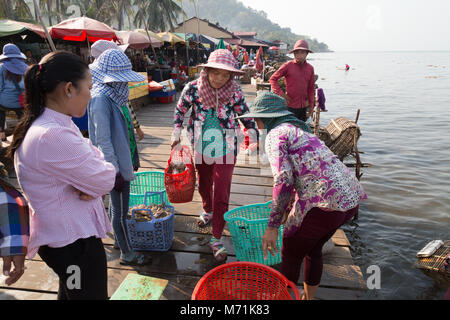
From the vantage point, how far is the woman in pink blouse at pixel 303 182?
196cm

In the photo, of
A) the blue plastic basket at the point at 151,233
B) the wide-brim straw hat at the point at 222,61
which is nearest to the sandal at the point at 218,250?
the blue plastic basket at the point at 151,233

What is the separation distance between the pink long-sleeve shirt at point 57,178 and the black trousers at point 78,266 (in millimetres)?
67

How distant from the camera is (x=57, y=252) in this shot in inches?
61.7

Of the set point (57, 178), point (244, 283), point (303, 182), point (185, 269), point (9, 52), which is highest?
point (9, 52)

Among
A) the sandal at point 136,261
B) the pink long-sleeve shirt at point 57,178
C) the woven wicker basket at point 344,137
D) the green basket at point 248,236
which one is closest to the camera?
the pink long-sleeve shirt at point 57,178

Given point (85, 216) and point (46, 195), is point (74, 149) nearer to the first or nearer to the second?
point (46, 195)

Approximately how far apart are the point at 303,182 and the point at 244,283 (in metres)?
0.95

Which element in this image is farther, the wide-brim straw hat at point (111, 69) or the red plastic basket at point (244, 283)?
the wide-brim straw hat at point (111, 69)

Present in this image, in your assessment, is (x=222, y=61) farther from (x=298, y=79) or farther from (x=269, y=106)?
(x=298, y=79)

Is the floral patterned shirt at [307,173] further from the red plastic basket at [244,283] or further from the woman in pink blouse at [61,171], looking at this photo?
the woman in pink blouse at [61,171]

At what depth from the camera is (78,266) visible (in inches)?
63.1

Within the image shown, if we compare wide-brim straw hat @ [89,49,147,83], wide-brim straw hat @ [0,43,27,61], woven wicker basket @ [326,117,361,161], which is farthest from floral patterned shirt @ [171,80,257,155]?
wide-brim straw hat @ [0,43,27,61]

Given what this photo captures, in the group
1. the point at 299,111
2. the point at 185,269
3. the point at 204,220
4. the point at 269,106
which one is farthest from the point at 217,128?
the point at 299,111
